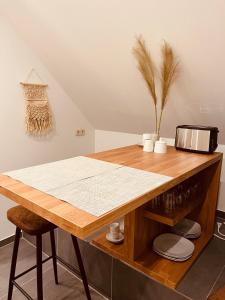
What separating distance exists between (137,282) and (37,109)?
5.53ft

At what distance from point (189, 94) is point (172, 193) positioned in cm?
81

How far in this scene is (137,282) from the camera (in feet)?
4.97

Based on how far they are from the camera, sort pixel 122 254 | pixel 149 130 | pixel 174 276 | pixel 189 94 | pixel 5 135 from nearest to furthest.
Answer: pixel 174 276 < pixel 122 254 < pixel 189 94 < pixel 5 135 < pixel 149 130

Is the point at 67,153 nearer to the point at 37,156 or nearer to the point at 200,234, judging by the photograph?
the point at 37,156

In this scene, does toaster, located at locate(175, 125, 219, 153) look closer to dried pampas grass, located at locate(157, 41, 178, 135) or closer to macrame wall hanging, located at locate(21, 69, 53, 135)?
dried pampas grass, located at locate(157, 41, 178, 135)

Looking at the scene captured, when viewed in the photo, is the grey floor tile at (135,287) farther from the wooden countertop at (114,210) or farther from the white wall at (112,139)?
the white wall at (112,139)

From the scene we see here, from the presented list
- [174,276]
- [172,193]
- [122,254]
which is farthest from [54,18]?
[174,276]

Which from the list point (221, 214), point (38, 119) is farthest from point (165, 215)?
point (38, 119)

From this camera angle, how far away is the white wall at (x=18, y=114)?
2037mm

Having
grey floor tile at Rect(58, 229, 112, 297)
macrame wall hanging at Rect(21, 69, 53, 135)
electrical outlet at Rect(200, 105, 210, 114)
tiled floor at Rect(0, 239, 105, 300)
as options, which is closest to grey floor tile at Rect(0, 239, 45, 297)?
tiled floor at Rect(0, 239, 105, 300)

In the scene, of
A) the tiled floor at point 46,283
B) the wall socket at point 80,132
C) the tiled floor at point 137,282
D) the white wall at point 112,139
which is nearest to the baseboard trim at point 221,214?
the tiled floor at point 137,282

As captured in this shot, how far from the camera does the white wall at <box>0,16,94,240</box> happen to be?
204cm

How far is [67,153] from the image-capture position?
9.07ft

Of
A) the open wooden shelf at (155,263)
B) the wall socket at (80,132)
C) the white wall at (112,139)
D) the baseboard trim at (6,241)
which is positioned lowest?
the baseboard trim at (6,241)
